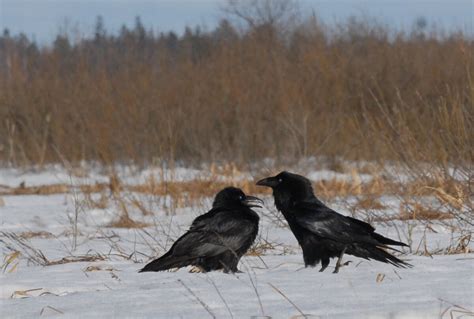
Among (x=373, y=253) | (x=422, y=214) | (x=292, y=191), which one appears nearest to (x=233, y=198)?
(x=292, y=191)

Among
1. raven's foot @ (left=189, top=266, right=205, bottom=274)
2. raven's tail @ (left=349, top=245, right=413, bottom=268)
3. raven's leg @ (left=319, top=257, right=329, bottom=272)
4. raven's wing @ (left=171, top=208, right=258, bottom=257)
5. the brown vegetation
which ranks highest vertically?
the brown vegetation

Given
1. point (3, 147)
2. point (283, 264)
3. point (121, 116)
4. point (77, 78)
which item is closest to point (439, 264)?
Answer: point (283, 264)

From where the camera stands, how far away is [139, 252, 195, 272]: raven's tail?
4.24 meters

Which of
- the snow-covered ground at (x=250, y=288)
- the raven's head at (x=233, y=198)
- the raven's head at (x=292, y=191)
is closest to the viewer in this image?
the snow-covered ground at (x=250, y=288)

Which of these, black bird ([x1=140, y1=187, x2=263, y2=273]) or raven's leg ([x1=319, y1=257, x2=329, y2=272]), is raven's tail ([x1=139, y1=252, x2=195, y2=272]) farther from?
raven's leg ([x1=319, y1=257, x2=329, y2=272])

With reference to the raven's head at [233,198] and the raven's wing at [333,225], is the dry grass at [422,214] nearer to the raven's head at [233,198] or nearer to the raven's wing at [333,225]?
the raven's head at [233,198]

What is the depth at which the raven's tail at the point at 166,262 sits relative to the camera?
4.24 meters

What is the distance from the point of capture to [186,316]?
9.48ft

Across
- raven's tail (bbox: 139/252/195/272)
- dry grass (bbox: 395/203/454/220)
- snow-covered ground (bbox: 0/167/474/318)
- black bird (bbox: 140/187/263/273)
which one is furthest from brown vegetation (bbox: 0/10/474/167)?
raven's tail (bbox: 139/252/195/272)

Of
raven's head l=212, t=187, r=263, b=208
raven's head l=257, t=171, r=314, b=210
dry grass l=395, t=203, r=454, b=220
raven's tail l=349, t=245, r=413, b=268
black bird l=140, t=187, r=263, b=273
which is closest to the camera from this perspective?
raven's tail l=349, t=245, r=413, b=268

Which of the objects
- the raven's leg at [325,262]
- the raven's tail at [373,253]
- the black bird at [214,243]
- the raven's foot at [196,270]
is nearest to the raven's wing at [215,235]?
the black bird at [214,243]

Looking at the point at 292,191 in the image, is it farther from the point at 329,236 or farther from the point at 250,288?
the point at 250,288

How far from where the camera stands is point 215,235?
446 cm

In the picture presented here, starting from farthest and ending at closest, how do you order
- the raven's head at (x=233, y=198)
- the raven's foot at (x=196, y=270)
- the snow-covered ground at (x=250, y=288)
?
1. the raven's head at (x=233, y=198)
2. the raven's foot at (x=196, y=270)
3. the snow-covered ground at (x=250, y=288)
